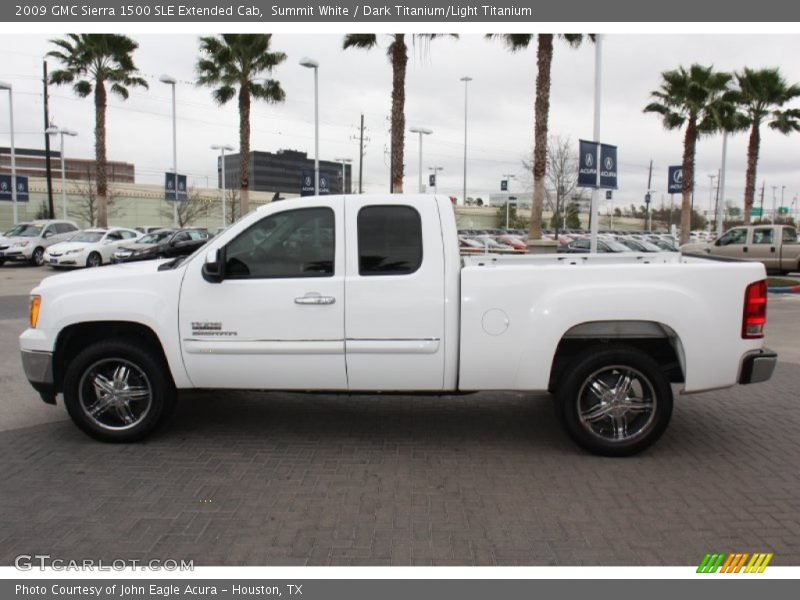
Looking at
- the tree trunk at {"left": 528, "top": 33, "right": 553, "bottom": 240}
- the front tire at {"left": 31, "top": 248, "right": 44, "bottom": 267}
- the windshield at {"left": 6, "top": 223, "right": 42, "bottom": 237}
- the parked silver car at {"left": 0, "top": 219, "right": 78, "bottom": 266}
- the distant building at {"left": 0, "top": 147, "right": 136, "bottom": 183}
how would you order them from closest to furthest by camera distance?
the tree trunk at {"left": 528, "top": 33, "right": 553, "bottom": 240} → the parked silver car at {"left": 0, "top": 219, "right": 78, "bottom": 266} → the front tire at {"left": 31, "top": 248, "right": 44, "bottom": 267} → the windshield at {"left": 6, "top": 223, "right": 42, "bottom": 237} → the distant building at {"left": 0, "top": 147, "right": 136, "bottom": 183}

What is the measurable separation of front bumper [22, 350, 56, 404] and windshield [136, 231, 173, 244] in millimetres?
21962

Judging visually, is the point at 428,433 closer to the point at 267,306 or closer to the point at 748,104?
the point at 267,306

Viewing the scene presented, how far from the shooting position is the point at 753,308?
15.8 ft

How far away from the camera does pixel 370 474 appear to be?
471cm

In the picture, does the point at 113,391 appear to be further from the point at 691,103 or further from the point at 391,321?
the point at 691,103

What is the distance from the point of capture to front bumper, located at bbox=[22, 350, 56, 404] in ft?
17.1

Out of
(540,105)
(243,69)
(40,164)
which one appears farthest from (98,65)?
(40,164)

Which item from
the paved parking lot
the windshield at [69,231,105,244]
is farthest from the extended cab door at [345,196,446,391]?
the windshield at [69,231,105,244]

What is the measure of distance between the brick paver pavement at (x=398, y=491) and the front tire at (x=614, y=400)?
0.57 feet

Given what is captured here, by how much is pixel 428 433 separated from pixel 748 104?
115ft

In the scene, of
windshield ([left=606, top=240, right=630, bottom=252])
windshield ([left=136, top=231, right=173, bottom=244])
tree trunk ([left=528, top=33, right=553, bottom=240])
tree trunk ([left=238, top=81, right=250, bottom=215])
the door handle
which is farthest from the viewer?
tree trunk ([left=238, top=81, right=250, bottom=215])

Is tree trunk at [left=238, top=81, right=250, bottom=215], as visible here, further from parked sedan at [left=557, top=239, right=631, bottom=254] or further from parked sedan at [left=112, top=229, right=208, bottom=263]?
parked sedan at [left=557, top=239, right=631, bottom=254]

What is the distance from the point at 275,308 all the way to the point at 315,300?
0.32 m

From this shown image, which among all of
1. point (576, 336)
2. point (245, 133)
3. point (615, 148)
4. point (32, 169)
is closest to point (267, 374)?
point (576, 336)
